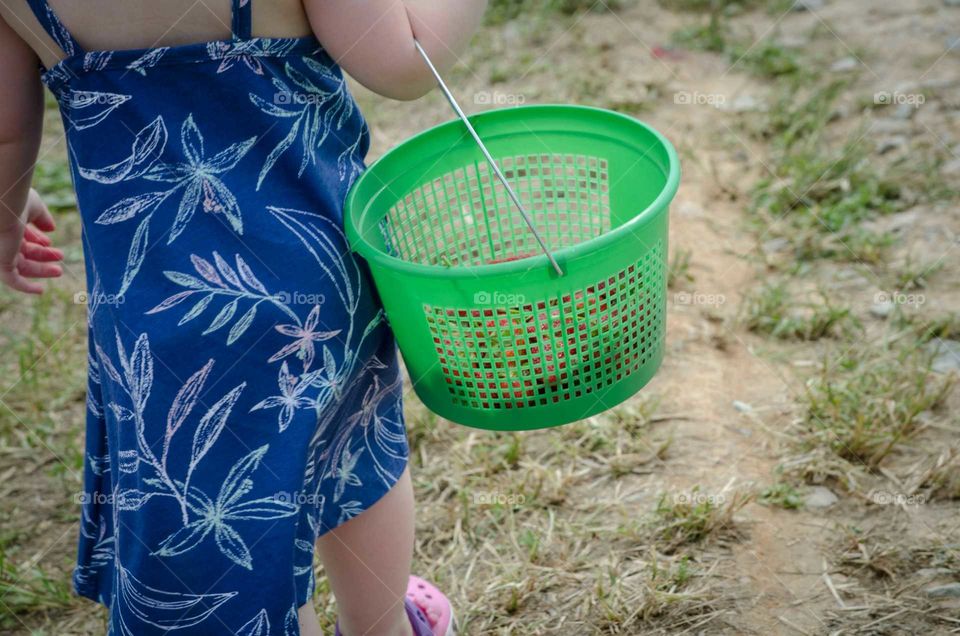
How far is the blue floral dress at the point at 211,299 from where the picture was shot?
1010 mm

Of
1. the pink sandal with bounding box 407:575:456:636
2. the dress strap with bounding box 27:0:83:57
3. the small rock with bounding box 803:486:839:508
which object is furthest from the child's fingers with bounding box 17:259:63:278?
the small rock with bounding box 803:486:839:508

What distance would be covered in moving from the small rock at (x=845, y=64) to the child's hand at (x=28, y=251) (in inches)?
81.4

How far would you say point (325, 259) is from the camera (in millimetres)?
1070

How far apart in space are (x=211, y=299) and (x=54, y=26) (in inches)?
11.9

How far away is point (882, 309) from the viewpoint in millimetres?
1941

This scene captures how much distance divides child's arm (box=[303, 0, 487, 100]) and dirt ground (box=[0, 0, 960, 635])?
2.62 feet

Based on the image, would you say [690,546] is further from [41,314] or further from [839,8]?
[839,8]

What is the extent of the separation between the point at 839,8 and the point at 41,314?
2.30m

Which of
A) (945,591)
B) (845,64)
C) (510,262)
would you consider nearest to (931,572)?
(945,591)

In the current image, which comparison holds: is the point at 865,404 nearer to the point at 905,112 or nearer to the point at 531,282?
the point at 531,282

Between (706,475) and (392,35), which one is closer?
(392,35)

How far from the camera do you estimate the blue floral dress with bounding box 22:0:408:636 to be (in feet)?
3.31

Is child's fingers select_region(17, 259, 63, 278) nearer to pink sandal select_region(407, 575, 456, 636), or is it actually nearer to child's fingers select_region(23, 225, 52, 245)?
child's fingers select_region(23, 225, 52, 245)

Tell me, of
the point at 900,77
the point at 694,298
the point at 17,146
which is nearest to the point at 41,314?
the point at 17,146
